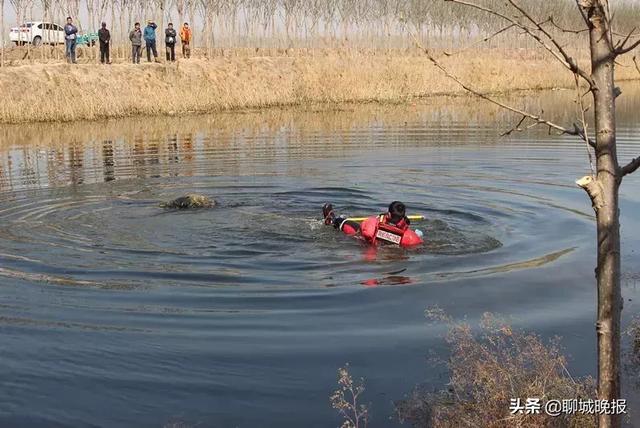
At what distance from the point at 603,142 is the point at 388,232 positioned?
7.97 m

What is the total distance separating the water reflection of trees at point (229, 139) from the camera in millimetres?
20938

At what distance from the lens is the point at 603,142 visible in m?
4.12

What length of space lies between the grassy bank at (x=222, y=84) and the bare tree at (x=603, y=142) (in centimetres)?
3172

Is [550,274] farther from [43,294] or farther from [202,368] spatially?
[43,294]

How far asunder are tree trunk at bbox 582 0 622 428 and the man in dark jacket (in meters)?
38.5

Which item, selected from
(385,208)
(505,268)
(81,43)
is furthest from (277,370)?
(81,43)

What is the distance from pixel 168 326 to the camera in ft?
28.3

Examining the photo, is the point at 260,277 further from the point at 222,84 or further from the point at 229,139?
the point at 222,84

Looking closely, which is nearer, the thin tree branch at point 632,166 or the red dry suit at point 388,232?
the thin tree branch at point 632,166

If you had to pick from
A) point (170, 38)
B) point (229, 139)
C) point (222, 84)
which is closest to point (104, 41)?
point (170, 38)

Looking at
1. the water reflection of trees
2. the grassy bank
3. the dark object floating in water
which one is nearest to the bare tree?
the dark object floating in water

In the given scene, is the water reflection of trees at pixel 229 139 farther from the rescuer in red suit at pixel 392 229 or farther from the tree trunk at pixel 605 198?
the tree trunk at pixel 605 198

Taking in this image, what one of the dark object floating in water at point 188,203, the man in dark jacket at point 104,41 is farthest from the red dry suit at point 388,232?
the man in dark jacket at point 104,41

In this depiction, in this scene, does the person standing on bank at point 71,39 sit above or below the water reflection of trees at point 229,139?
above
